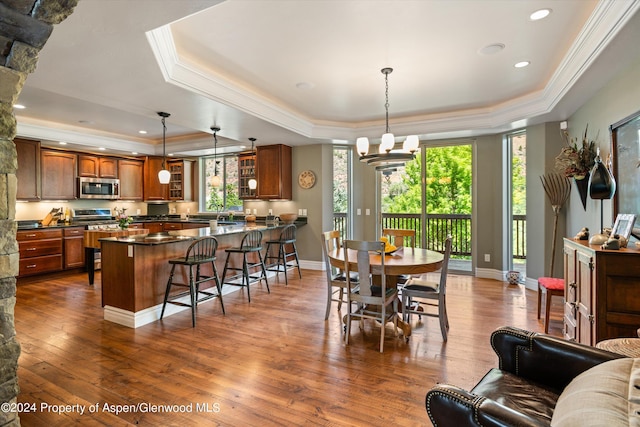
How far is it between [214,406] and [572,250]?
117 inches

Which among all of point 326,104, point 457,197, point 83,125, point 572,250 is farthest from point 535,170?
point 83,125

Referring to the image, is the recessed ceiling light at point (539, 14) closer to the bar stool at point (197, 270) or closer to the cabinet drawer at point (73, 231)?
the bar stool at point (197, 270)

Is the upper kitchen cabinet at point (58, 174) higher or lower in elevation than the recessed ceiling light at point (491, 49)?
lower

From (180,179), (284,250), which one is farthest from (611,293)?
(180,179)

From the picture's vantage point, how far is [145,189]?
7660 millimetres

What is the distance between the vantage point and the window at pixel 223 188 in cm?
748

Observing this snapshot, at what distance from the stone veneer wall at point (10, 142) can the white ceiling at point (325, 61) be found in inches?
32.9

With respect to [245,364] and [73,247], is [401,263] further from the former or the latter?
[73,247]

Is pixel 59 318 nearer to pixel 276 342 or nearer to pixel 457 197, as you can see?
pixel 276 342

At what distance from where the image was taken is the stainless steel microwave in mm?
6423

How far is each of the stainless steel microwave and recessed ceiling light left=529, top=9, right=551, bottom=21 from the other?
295 inches

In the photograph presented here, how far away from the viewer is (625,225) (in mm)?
2334

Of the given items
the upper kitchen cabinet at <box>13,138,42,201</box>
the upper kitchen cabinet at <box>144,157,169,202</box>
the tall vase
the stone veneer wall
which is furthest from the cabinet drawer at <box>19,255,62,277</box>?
the tall vase

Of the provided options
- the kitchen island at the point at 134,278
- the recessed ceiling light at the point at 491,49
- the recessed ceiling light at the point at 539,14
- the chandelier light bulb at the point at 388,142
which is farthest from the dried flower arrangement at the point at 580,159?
the kitchen island at the point at 134,278
